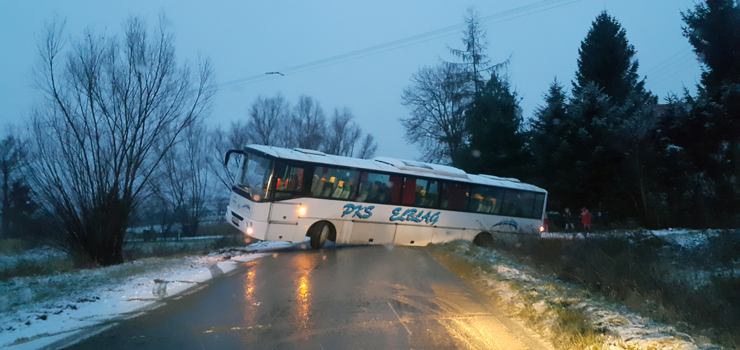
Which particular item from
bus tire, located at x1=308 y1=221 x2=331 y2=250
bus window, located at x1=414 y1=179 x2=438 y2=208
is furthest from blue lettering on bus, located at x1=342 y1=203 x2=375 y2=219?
Answer: bus window, located at x1=414 y1=179 x2=438 y2=208

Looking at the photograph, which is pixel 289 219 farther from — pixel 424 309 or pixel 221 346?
pixel 221 346

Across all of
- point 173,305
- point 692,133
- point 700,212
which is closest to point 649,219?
point 700,212

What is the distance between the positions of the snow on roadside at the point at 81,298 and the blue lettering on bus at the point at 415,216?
7604 mm

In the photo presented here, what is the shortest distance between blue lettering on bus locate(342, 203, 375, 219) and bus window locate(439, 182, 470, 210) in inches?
140

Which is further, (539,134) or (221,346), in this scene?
(539,134)

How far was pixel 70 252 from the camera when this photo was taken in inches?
621

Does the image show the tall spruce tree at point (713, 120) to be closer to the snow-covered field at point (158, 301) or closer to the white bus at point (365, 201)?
the white bus at point (365, 201)

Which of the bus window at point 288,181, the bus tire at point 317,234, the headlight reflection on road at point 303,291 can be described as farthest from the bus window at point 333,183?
the headlight reflection on road at point 303,291

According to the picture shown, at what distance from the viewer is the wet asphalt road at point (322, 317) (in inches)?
236

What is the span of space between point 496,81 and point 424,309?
29.8 meters

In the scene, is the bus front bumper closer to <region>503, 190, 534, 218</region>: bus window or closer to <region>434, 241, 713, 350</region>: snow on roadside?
<region>434, 241, 713, 350</region>: snow on roadside

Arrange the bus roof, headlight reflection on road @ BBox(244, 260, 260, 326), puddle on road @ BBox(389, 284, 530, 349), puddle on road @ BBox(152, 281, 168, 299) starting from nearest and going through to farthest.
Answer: puddle on road @ BBox(389, 284, 530, 349) → headlight reflection on road @ BBox(244, 260, 260, 326) → puddle on road @ BBox(152, 281, 168, 299) → the bus roof

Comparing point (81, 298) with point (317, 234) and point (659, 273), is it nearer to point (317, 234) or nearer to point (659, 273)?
point (317, 234)

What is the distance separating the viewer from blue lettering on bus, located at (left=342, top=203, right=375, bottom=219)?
17141mm
